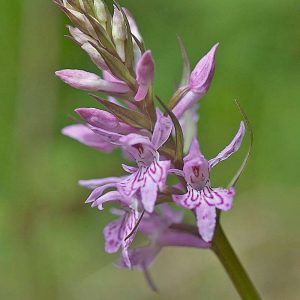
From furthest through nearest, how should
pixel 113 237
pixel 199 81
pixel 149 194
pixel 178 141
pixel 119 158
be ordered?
pixel 119 158 → pixel 113 237 → pixel 199 81 → pixel 178 141 → pixel 149 194

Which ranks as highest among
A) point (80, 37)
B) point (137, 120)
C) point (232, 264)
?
point (80, 37)

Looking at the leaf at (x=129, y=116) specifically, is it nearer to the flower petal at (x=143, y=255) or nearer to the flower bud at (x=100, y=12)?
the flower bud at (x=100, y=12)

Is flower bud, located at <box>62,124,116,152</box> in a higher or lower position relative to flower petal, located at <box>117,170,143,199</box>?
higher

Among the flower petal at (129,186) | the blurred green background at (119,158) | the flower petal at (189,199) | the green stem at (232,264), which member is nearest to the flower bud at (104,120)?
the flower petal at (129,186)

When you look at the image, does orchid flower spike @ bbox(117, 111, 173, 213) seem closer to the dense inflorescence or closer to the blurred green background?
the dense inflorescence

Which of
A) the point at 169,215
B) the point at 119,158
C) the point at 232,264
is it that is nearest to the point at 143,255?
the point at 169,215

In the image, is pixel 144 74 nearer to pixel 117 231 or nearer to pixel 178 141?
pixel 178 141

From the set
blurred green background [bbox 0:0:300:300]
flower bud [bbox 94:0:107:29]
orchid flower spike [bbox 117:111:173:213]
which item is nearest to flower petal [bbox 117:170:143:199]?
orchid flower spike [bbox 117:111:173:213]
